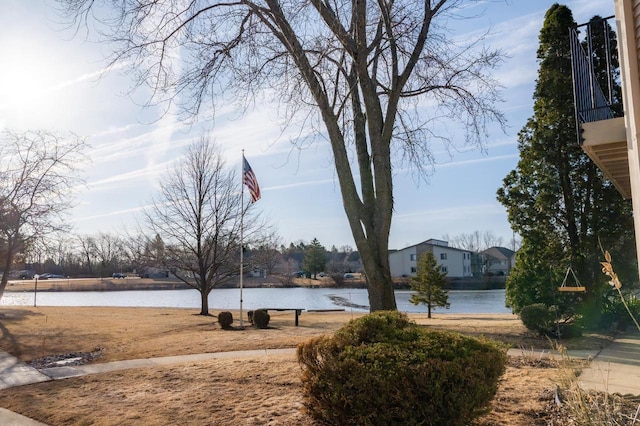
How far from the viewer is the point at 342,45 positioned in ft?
27.8

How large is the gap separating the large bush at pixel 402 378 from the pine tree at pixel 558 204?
437 inches

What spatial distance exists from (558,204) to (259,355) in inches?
400

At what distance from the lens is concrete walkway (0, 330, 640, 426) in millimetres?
6379

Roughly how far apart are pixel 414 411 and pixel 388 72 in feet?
24.5

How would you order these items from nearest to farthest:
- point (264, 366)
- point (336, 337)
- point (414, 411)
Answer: point (414, 411), point (336, 337), point (264, 366)

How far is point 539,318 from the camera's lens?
11.9 m

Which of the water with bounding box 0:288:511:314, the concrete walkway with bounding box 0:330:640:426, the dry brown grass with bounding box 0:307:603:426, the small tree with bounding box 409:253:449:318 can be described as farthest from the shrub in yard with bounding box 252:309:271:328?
the water with bounding box 0:288:511:314

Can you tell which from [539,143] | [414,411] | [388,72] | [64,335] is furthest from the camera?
[539,143]

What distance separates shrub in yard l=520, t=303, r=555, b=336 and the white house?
64256 mm

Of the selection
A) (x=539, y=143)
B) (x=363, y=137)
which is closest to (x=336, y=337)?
(x=363, y=137)

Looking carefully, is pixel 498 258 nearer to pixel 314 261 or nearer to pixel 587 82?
pixel 314 261

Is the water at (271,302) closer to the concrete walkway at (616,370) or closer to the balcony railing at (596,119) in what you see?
the concrete walkway at (616,370)

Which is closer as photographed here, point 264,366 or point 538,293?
point 264,366

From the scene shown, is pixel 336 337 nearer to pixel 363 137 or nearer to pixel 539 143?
pixel 363 137
